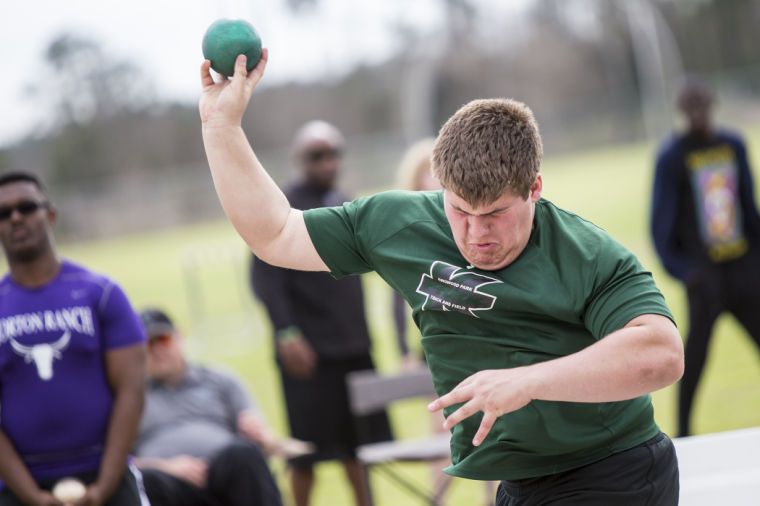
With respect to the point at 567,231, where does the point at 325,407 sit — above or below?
below

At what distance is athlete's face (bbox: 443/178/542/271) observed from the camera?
2.21 metres

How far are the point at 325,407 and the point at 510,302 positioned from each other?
3.75 meters

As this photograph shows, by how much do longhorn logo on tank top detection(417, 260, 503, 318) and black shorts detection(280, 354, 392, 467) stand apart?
11.4 feet

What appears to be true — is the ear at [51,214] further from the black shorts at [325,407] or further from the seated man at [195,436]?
the black shorts at [325,407]

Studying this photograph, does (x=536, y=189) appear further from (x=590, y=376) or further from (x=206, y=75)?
(x=206, y=75)

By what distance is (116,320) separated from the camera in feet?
11.9

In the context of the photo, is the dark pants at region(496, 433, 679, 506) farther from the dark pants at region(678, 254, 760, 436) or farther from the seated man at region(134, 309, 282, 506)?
the dark pants at region(678, 254, 760, 436)

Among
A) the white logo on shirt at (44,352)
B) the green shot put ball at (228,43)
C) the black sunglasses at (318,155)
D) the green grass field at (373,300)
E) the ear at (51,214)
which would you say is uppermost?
the green shot put ball at (228,43)

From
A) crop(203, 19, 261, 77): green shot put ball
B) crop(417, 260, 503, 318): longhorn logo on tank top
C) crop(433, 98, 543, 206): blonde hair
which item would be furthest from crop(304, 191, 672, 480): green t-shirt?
crop(203, 19, 261, 77): green shot put ball

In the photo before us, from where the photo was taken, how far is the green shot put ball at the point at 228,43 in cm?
242

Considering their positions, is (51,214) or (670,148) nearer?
(51,214)

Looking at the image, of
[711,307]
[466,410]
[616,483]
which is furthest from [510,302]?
[711,307]

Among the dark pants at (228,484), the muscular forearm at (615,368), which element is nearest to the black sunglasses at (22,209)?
the dark pants at (228,484)

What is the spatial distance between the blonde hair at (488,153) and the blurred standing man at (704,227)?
13.4 feet
